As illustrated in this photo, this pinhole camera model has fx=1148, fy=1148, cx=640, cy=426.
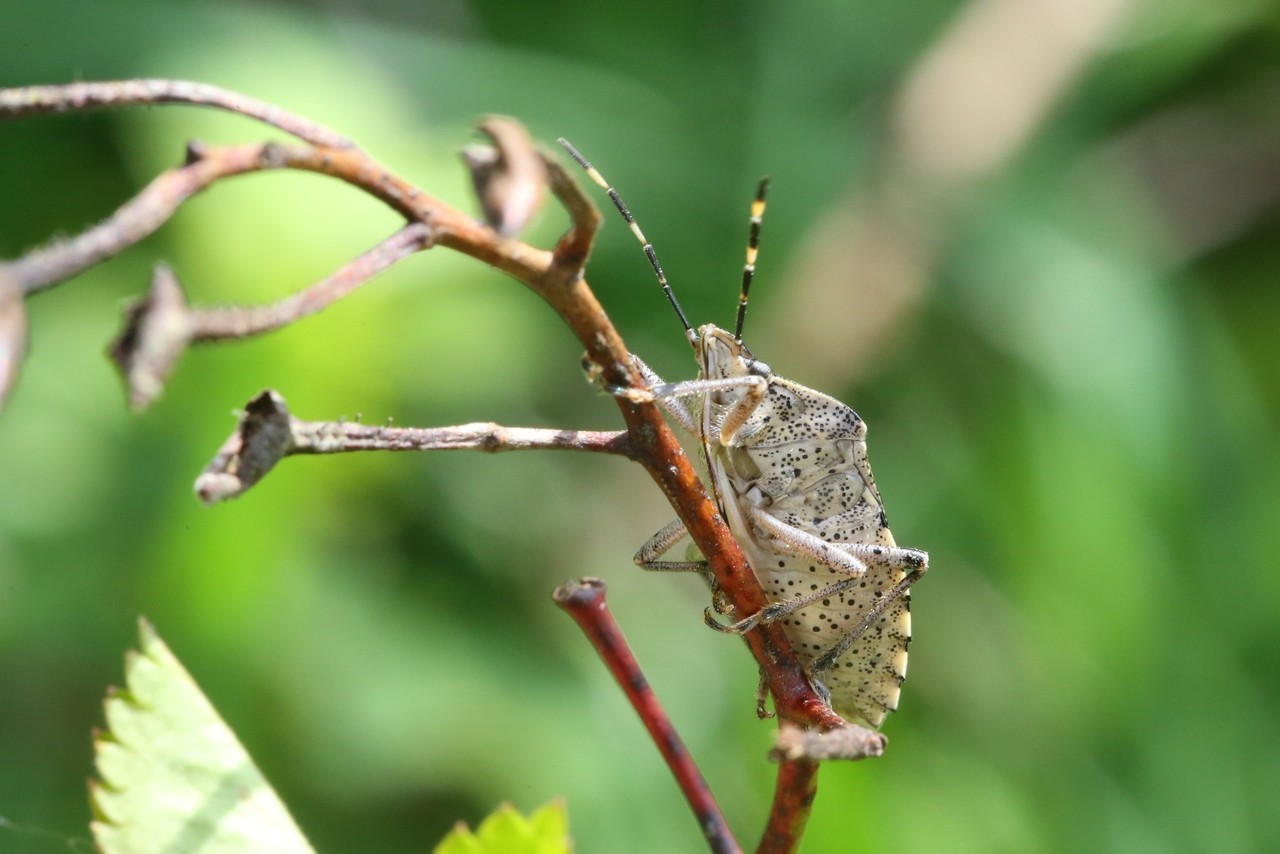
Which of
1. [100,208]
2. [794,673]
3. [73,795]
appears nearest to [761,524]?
[794,673]

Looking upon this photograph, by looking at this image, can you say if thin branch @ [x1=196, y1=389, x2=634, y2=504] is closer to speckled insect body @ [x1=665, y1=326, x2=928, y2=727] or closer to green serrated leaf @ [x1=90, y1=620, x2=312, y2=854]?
green serrated leaf @ [x1=90, y1=620, x2=312, y2=854]

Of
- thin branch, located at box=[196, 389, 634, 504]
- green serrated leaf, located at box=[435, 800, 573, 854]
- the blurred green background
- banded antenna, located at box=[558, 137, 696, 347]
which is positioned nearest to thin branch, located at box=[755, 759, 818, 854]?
green serrated leaf, located at box=[435, 800, 573, 854]

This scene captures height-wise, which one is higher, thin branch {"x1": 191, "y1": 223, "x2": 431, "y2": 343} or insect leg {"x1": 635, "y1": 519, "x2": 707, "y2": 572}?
thin branch {"x1": 191, "y1": 223, "x2": 431, "y2": 343}

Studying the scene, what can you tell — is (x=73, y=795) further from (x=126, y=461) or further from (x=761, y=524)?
(x=761, y=524)

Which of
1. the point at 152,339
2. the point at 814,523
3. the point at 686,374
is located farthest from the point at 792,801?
the point at 686,374

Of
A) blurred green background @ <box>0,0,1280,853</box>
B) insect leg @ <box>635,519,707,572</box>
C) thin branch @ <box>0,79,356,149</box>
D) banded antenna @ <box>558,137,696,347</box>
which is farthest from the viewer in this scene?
blurred green background @ <box>0,0,1280,853</box>

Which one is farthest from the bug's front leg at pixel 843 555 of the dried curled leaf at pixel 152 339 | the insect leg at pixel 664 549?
the dried curled leaf at pixel 152 339

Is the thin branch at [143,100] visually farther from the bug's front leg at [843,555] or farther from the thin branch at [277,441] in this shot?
the bug's front leg at [843,555]
